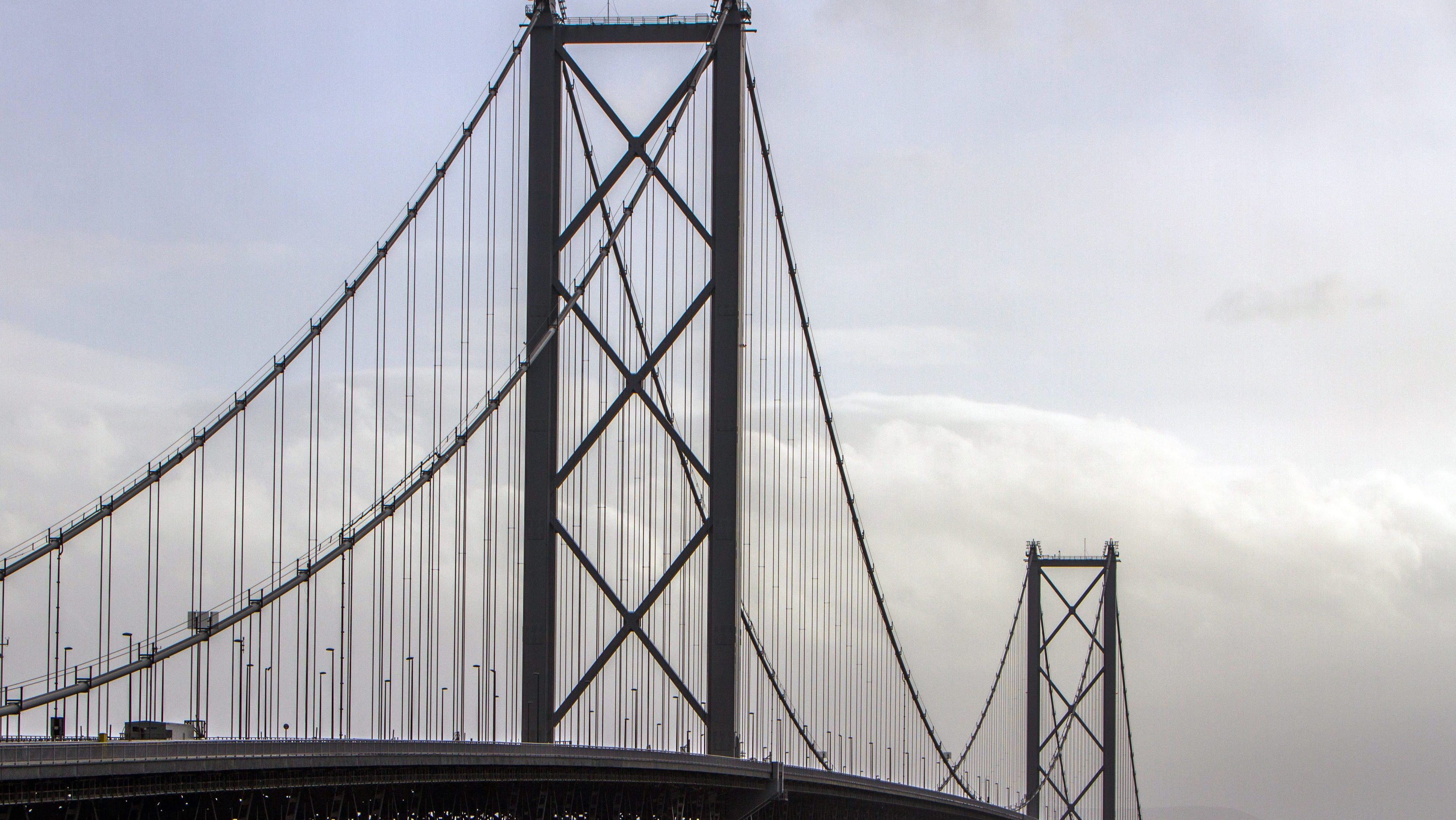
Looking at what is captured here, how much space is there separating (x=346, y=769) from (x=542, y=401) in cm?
1120

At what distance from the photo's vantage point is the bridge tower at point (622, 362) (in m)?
42.6

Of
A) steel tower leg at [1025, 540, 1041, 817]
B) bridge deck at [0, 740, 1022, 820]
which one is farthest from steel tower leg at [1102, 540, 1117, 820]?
bridge deck at [0, 740, 1022, 820]

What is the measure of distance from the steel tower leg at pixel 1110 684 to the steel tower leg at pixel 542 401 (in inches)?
1992

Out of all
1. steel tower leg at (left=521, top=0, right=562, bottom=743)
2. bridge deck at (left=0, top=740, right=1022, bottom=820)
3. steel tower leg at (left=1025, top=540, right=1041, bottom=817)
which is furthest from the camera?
steel tower leg at (left=1025, top=540, right=1041, bottom=817)

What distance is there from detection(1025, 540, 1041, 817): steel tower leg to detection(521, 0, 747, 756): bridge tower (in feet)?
141

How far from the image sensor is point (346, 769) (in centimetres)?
3359

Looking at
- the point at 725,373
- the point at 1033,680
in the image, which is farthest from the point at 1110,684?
the point at 725,373

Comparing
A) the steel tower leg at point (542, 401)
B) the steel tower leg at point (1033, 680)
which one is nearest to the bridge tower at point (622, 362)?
the steel tower leg at point (542, 401)

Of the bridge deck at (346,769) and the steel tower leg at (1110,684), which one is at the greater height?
the steel tower leg at (1110,684)

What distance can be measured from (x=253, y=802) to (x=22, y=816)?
4785 mm

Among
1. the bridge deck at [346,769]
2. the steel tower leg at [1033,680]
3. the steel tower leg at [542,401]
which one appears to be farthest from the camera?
the steel tower leg at [1033,680]

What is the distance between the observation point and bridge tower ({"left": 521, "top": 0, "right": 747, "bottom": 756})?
1677 inches

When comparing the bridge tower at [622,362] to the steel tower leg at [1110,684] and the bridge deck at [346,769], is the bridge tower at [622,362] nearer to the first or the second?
the bridge deck at [346,769]

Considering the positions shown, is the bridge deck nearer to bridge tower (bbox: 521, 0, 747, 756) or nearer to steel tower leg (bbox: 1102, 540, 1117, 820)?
bridge tower (bbox: 521, 0, 747, 756)
